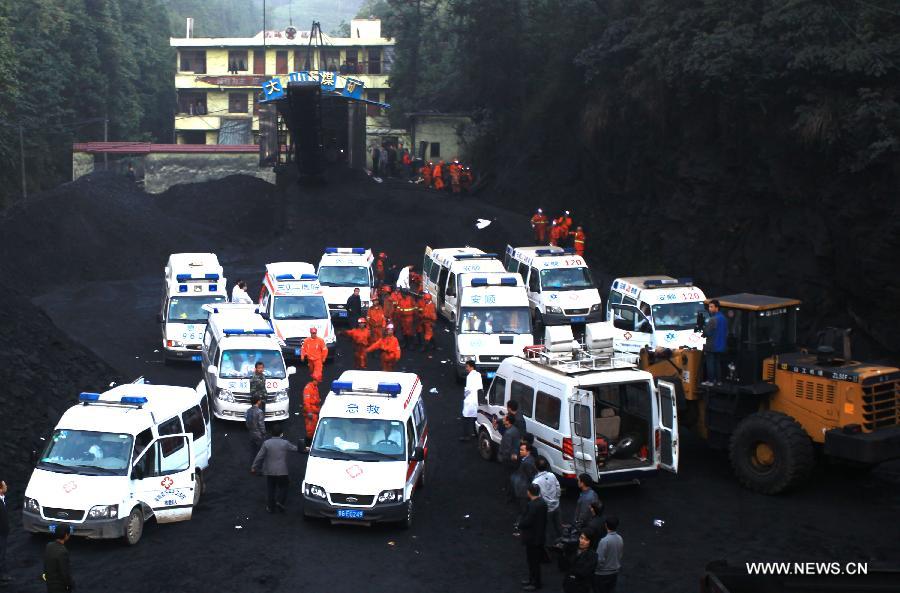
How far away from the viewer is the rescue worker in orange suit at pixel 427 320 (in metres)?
28.2

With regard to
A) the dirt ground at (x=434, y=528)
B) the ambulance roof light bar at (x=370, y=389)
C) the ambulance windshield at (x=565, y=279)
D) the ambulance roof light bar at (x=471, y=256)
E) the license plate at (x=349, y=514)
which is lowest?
the dirt ground at (x=434, y=528)

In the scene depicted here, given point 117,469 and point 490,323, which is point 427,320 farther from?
point 117,469

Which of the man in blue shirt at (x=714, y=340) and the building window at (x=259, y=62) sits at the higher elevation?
the building window at (x=259, y=62)

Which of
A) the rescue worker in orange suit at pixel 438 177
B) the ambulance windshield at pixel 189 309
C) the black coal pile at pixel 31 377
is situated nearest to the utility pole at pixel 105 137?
the rescue worker in orange suit at pixel 438 177

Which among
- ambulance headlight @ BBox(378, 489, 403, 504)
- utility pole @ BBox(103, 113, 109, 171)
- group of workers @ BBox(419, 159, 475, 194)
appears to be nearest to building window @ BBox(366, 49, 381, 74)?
utility pole @ BBox(103, 113, 109, 171)

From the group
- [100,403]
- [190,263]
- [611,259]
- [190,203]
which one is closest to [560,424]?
Answer: [100,403]

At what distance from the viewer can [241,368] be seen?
2200cm

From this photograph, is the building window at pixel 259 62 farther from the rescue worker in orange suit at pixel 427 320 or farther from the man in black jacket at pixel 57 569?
the man in black jacket at pixel 57 569

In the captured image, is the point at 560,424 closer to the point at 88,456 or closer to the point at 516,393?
the point at 516,393

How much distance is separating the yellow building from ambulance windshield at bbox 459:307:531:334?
62.9 meters

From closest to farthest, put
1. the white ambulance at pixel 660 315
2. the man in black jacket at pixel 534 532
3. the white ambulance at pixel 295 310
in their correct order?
the man in black jacket at pixel 534 532 → the white ambulance at pixel 660 315 → the white ambulance at pixel 295 310

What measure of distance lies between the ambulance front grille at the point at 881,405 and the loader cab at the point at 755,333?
1763mm

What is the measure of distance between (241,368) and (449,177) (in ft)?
103

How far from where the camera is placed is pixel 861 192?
3005cm
